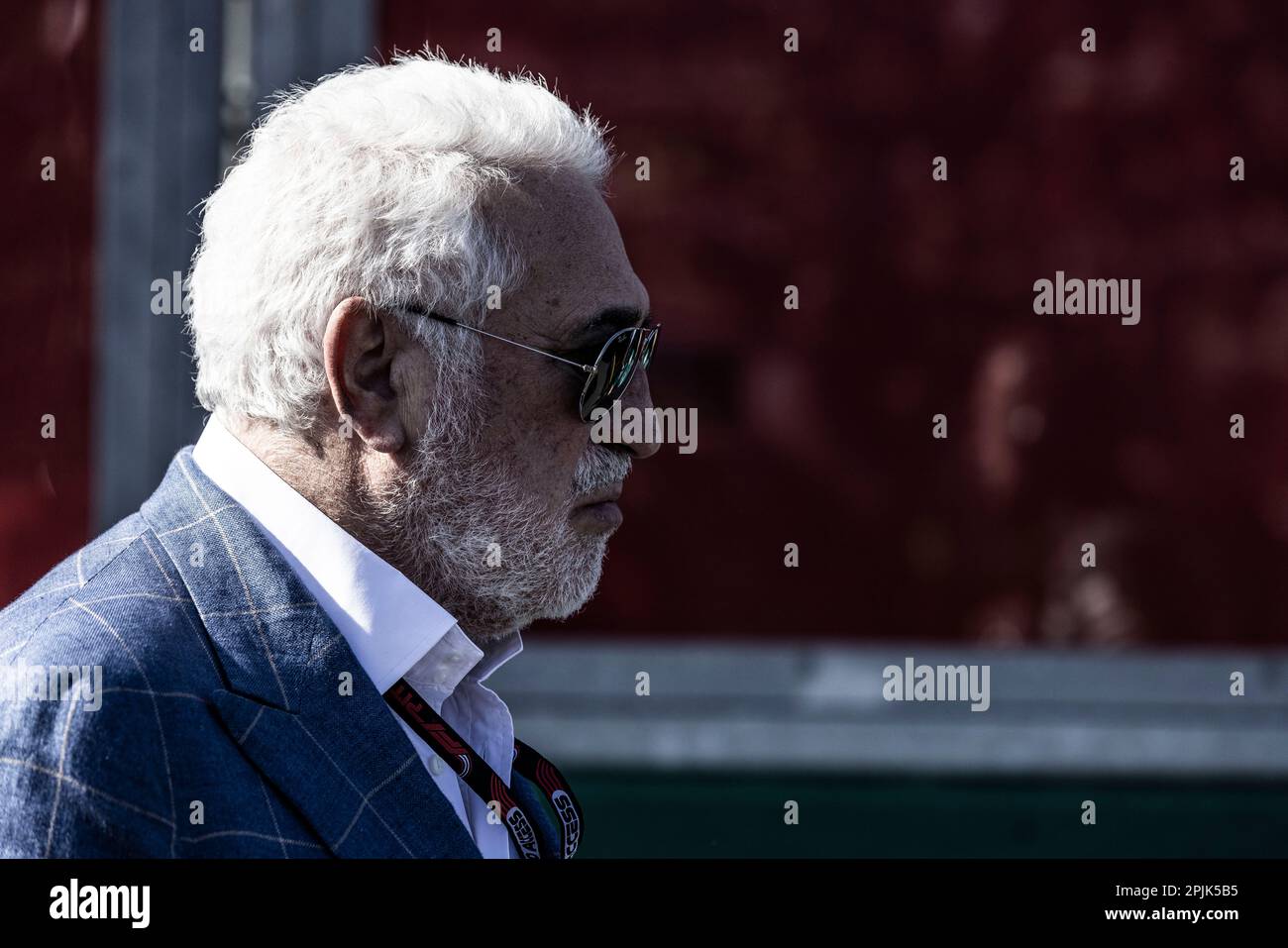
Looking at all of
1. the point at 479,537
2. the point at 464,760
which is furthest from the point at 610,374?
the point at 464,760

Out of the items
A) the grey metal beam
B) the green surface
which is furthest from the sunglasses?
the grey metal beam

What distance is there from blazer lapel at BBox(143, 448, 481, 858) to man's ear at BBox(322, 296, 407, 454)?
0.70ft

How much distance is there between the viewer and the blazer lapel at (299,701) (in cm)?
151

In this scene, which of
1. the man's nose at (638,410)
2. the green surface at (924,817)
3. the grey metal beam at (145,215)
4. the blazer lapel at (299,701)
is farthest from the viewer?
the grey metal beam at (145,215)

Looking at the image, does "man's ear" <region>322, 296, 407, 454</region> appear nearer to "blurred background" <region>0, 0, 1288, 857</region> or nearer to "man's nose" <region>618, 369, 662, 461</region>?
"man's nose" <region>618, 369, 662, 461</region>

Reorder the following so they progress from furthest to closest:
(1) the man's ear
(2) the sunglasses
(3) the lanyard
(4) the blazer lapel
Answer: (2) the sunglasses → (1) the man's ear → (3) the lanyard → (4) the blazer lapel

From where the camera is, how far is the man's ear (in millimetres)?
1789

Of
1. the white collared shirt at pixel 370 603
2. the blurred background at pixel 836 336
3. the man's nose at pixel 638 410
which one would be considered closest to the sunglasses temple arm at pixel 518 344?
the man's nose at pixel 638 410

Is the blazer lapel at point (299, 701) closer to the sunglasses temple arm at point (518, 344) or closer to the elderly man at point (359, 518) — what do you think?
the elderly man at point (359, 518)

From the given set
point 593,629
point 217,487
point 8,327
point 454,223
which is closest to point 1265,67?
point 593,629

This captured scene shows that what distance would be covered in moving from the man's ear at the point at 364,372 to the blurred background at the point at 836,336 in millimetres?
2270
